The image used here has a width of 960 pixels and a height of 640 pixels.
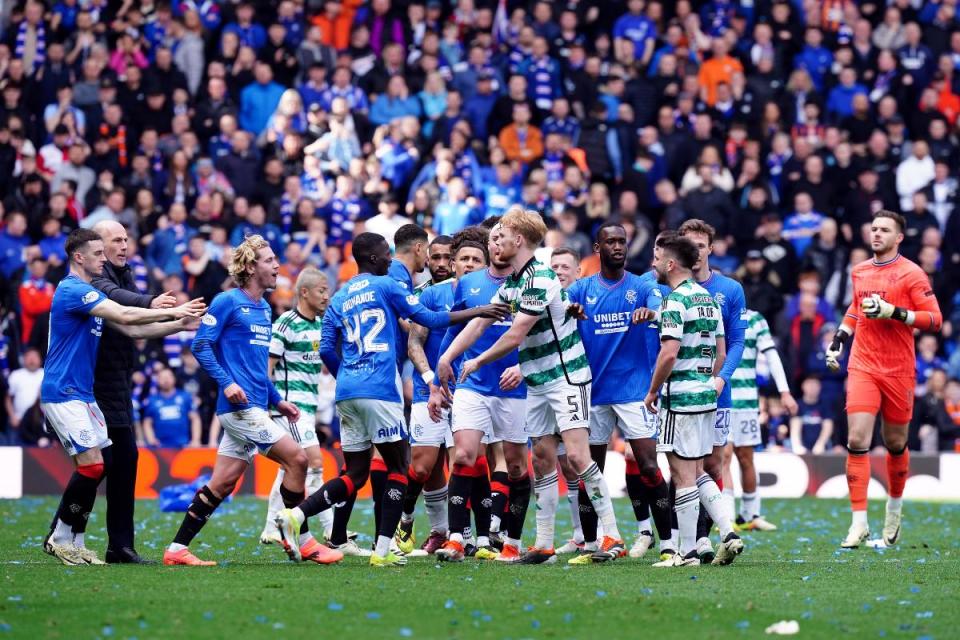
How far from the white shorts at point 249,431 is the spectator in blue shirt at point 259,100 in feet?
46.6

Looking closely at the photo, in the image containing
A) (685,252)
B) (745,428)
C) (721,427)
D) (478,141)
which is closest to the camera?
(685,252)

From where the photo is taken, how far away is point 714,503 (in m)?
11.3

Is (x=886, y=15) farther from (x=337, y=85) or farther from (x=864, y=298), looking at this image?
(x=864, y=298)

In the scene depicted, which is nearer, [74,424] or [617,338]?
[74,424]

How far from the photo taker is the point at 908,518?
17391mm

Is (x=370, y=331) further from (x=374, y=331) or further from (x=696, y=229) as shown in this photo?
(x=696, y=229)

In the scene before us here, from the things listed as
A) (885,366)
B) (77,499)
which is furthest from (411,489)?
(885,366)

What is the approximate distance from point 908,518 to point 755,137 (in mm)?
9846

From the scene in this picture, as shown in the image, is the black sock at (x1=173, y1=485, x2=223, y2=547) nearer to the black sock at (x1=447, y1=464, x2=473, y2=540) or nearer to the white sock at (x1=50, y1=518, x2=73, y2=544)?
the white sock at (x1=50, y1=518, x2=73, y2=544)

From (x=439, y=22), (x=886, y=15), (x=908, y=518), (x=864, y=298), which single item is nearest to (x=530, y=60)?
(x=439, y=22)

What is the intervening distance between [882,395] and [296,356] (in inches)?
222

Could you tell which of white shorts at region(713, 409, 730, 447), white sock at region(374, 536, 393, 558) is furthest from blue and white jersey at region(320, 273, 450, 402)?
white shorts at region(713, 409, 730, 447)

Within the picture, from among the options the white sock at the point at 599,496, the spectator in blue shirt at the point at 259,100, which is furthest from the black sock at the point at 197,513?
the spectator in blue shirt at the point at 259,100

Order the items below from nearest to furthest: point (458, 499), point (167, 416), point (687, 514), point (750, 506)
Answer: point (687, 514) < point (458, 499) < point (750, 506) < point (167, 416)
